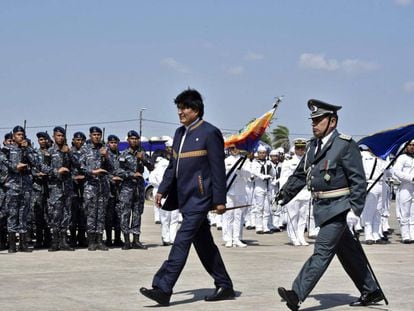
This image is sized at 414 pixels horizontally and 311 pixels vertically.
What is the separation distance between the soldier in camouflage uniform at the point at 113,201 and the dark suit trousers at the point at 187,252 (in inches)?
245

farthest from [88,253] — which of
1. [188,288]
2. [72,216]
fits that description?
[188,288]

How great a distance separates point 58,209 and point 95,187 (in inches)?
27.7

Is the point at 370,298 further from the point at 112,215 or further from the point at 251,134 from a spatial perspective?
the point at 112,215

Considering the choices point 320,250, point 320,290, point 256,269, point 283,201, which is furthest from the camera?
point 256,269

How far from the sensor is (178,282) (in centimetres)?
1016

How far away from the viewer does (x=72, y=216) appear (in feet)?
50.4

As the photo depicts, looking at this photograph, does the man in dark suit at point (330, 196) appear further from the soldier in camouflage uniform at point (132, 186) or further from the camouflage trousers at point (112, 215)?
the camouflage trousers at point (112, 215)

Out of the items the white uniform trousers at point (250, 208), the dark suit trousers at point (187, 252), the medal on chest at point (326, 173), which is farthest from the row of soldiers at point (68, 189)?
the medal on chest at point (326, 173)

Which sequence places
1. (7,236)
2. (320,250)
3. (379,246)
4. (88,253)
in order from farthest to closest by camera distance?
(379,246) → (7,236) → (88,253) → (320,250)

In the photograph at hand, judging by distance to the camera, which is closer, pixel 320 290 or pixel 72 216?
pixel 320 290

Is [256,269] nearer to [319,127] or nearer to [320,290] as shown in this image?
[320,290]

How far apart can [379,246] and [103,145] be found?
17.7 ft

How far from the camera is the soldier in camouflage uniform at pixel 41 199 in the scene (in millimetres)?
14703

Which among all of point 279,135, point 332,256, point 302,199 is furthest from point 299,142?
point 279,135
